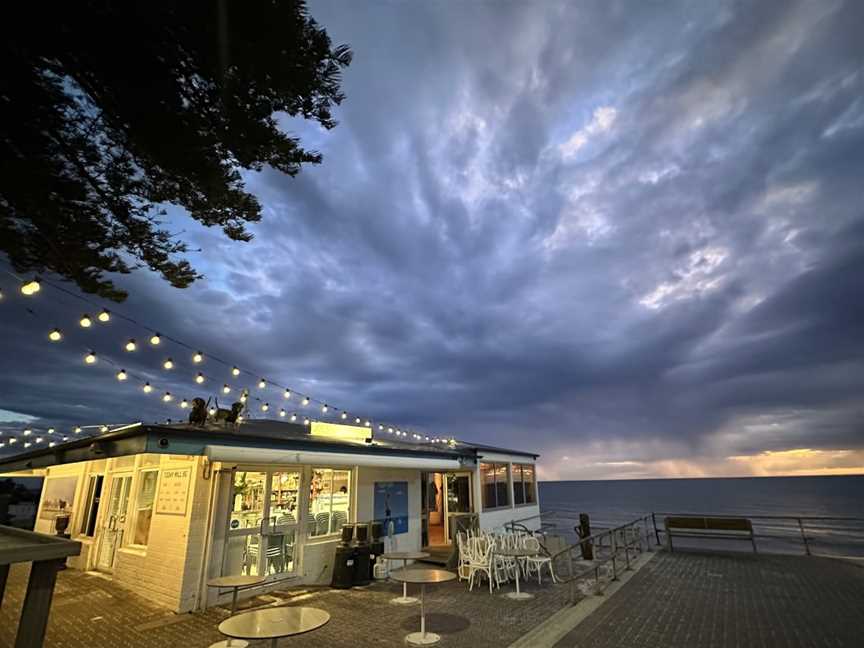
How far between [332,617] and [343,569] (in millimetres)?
1873

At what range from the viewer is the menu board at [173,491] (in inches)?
296

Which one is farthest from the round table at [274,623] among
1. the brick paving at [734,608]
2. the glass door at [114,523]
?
the glass door at [114,523]

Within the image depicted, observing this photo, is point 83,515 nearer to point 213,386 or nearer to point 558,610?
point 213,386

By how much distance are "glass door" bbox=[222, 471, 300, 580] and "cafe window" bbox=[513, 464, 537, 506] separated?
908 centimetres

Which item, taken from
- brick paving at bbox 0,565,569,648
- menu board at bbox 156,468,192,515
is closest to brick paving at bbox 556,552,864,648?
brick paving at bbox 0,565,569,648

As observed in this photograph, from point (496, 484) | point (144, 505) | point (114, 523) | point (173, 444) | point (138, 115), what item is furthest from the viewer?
point (496, 484)

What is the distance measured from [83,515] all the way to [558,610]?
492 inches

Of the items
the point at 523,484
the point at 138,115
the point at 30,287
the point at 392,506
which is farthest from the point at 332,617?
the point at 523,484

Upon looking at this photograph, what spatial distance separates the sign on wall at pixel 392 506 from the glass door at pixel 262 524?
2302mm

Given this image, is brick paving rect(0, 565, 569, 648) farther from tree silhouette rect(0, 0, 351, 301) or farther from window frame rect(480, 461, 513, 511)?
window frame rect(480, 461, 513, 511)

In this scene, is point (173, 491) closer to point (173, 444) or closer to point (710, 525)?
point (173, 444)

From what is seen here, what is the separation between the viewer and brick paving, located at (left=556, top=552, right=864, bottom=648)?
5438 millimetres

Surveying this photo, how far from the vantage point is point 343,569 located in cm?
840

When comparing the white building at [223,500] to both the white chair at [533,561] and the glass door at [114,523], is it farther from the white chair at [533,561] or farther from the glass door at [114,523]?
the white chair at [533,561]
